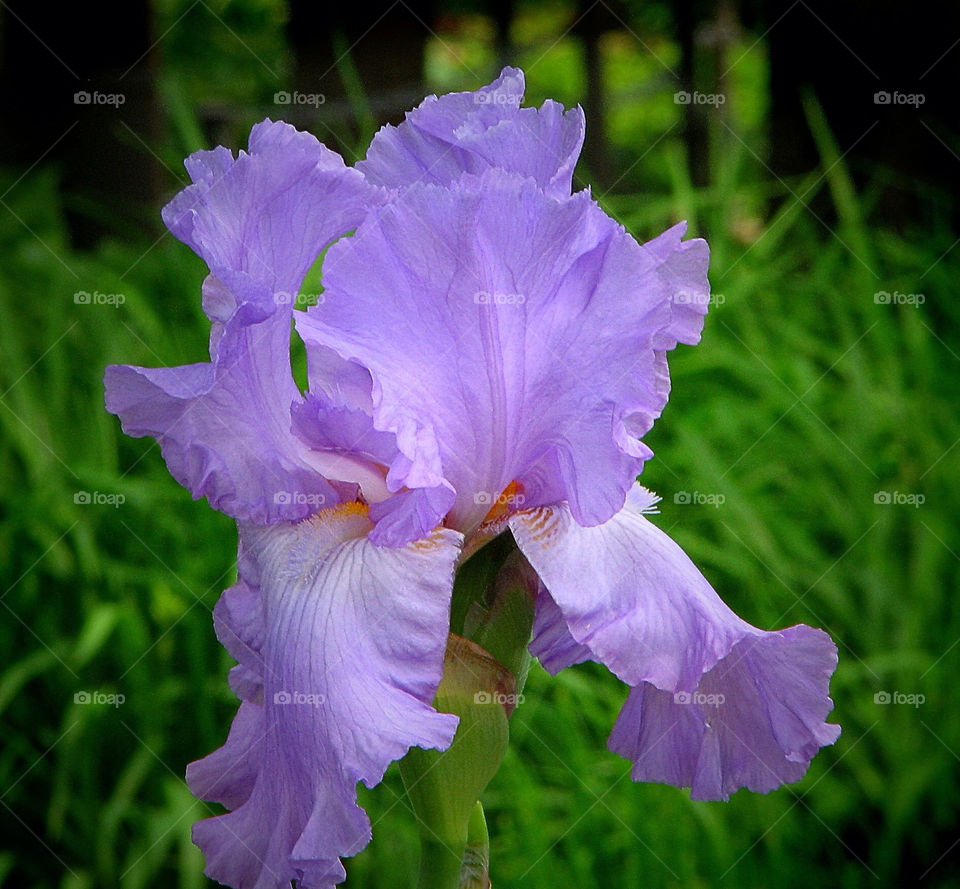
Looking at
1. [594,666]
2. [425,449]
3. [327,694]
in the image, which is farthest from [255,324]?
[594,666]

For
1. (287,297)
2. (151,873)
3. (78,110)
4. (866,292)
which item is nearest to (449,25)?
(78,110)

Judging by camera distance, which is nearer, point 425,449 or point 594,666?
point 425,449

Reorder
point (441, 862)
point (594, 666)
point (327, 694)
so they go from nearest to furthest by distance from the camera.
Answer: point (327, 694), point (441, 862), point (594, 666)

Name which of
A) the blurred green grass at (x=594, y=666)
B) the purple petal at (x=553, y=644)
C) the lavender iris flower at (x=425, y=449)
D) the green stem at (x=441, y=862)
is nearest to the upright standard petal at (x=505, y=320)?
the lavender iris flower at (x=425, y=449)

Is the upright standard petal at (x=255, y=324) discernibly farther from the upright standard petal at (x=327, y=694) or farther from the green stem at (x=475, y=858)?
the green stem at (x=475, y=858)

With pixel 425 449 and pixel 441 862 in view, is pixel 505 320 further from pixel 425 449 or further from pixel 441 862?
pixel 441 862

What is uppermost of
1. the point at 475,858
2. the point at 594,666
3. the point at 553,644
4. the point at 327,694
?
the point at 327,694

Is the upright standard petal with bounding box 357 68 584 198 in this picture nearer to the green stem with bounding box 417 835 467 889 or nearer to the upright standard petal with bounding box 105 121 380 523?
the upright standard petal with bounding box 105 121 380 523

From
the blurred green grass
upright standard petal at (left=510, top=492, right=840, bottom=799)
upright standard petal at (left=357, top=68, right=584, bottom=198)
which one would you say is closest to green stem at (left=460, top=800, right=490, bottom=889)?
upright standard petal at (left=510, top=492, right=840, bottom=799)
